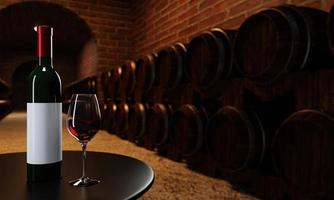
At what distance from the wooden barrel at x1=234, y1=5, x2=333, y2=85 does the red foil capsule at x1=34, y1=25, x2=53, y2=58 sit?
1.10 m

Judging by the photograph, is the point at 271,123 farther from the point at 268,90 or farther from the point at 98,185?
the point at 98,185

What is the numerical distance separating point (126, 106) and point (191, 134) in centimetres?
151

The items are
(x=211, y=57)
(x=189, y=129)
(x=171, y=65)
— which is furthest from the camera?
(x=171, y=65)

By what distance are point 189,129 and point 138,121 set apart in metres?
0.98

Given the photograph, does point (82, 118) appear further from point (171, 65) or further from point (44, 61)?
point (171, 65)

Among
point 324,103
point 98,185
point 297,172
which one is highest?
point 324,103

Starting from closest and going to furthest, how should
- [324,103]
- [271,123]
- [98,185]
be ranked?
[98,185]
[324,103]
[271,123]

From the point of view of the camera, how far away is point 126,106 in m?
3.48

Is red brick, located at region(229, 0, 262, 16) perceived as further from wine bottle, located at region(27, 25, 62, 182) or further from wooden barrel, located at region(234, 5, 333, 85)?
wine bottle, located at region(27, 25, 62, 182)

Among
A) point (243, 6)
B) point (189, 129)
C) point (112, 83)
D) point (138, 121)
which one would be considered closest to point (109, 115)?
point (112, 83)

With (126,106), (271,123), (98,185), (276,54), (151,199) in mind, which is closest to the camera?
(98,185)

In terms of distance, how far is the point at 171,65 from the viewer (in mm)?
2439

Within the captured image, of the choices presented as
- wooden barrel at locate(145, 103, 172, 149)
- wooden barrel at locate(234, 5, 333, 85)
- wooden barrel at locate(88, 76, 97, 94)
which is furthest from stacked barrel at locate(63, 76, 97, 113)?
wooden barrel at locate(234, 5, 333, 85)

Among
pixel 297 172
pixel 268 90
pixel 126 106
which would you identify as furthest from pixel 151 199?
pixel 126 106
